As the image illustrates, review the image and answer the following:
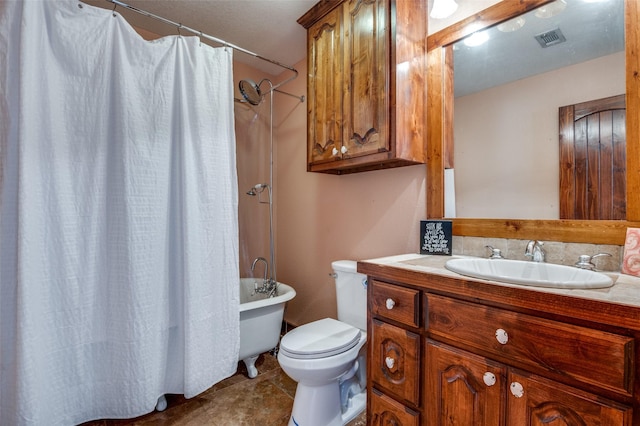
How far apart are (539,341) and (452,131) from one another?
108cm

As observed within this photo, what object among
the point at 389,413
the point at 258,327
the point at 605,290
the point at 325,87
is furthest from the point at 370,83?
the point at 258,327

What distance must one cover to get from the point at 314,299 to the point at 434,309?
1509 mm

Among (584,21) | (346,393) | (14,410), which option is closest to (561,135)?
(584,21)

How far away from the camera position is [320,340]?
Answer: 4.88 feet

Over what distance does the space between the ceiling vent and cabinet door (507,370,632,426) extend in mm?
1298

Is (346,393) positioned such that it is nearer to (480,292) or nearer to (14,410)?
(480,292)

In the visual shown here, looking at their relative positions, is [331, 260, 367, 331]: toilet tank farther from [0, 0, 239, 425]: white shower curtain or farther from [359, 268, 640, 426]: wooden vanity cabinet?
[0, 0, 239, 425]: white shower curtain

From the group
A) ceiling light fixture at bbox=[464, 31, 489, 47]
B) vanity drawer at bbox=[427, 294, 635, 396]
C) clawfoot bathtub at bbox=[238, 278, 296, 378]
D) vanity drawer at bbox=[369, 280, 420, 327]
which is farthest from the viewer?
clawfoot bathtub at bbox=[238, 278, 296, 378]

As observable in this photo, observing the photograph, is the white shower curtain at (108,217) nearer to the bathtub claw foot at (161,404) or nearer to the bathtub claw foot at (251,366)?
the bathtub claw foot at (161,404)

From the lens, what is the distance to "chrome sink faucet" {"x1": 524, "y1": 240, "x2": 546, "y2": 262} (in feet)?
3.88

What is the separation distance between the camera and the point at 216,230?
1643 mm

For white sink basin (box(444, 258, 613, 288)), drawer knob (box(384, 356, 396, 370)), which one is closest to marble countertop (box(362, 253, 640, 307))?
white sink basin (box(444, 258, 613, 288))

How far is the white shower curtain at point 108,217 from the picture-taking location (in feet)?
4.00

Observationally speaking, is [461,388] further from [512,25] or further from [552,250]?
[512,25]
